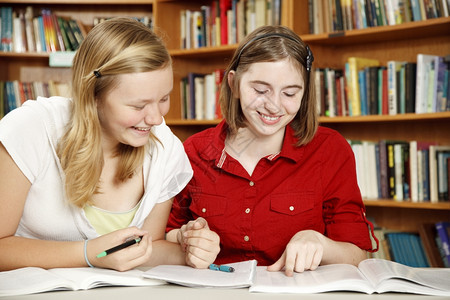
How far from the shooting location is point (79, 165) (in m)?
1.24

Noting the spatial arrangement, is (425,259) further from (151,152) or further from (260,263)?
(151,152)

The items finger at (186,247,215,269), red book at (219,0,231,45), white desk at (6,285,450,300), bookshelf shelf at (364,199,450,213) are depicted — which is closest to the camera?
white desk at (6,285,450,300)

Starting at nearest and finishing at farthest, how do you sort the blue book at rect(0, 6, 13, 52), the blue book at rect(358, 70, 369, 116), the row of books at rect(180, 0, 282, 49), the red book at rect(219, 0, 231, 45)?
the blue book at rect(358, 70, 369, 116) < the row of books at rect(180, 0, 282, 49) < the red book at rect(219, 0, 231, 45) < the blue book at rect(0, 6, 13, 52)

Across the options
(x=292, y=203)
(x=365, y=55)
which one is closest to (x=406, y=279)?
(x=292, y=203)

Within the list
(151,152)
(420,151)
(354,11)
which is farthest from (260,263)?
(354,11)

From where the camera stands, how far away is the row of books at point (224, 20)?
3.02 meters

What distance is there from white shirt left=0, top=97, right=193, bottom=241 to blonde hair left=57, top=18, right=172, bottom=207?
1.1 inches

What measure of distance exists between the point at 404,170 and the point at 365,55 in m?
0.70

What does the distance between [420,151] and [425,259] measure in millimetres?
543

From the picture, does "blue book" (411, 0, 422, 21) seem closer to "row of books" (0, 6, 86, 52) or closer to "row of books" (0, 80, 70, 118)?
"row of books" (0, 6, 86, 52)

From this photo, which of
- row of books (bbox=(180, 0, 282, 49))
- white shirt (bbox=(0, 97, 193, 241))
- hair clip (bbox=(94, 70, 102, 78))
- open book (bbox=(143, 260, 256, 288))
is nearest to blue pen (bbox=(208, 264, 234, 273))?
open book (bbox=(143, 260, 256, 288))

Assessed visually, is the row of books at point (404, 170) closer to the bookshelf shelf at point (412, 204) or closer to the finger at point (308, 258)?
the bookshelf shelf at point (412, 204)

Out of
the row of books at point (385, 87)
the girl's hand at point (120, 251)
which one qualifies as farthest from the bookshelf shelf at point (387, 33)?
the girl's hand at point (120, 251)

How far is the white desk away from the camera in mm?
930
